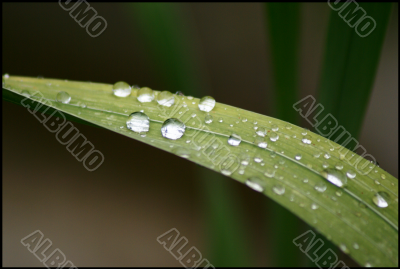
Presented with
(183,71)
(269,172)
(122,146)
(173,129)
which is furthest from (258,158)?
(122,146)

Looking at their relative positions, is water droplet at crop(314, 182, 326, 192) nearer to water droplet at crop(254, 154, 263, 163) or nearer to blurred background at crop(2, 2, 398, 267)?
water droplet at crop(254, 154, 263, 163)

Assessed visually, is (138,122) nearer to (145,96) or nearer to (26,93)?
(145,96)

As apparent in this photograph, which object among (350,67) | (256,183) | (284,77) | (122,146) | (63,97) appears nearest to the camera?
(256,183)

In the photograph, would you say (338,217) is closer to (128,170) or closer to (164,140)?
(164,140)

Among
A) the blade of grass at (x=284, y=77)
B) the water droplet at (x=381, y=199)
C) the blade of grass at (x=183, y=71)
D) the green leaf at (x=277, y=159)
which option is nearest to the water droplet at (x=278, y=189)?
the green leaf at (x=277, y=159)

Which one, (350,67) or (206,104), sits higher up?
(350,67)

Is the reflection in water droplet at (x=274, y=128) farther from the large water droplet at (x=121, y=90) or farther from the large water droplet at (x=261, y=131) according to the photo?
the large water droplet at (x=121, y=90)
